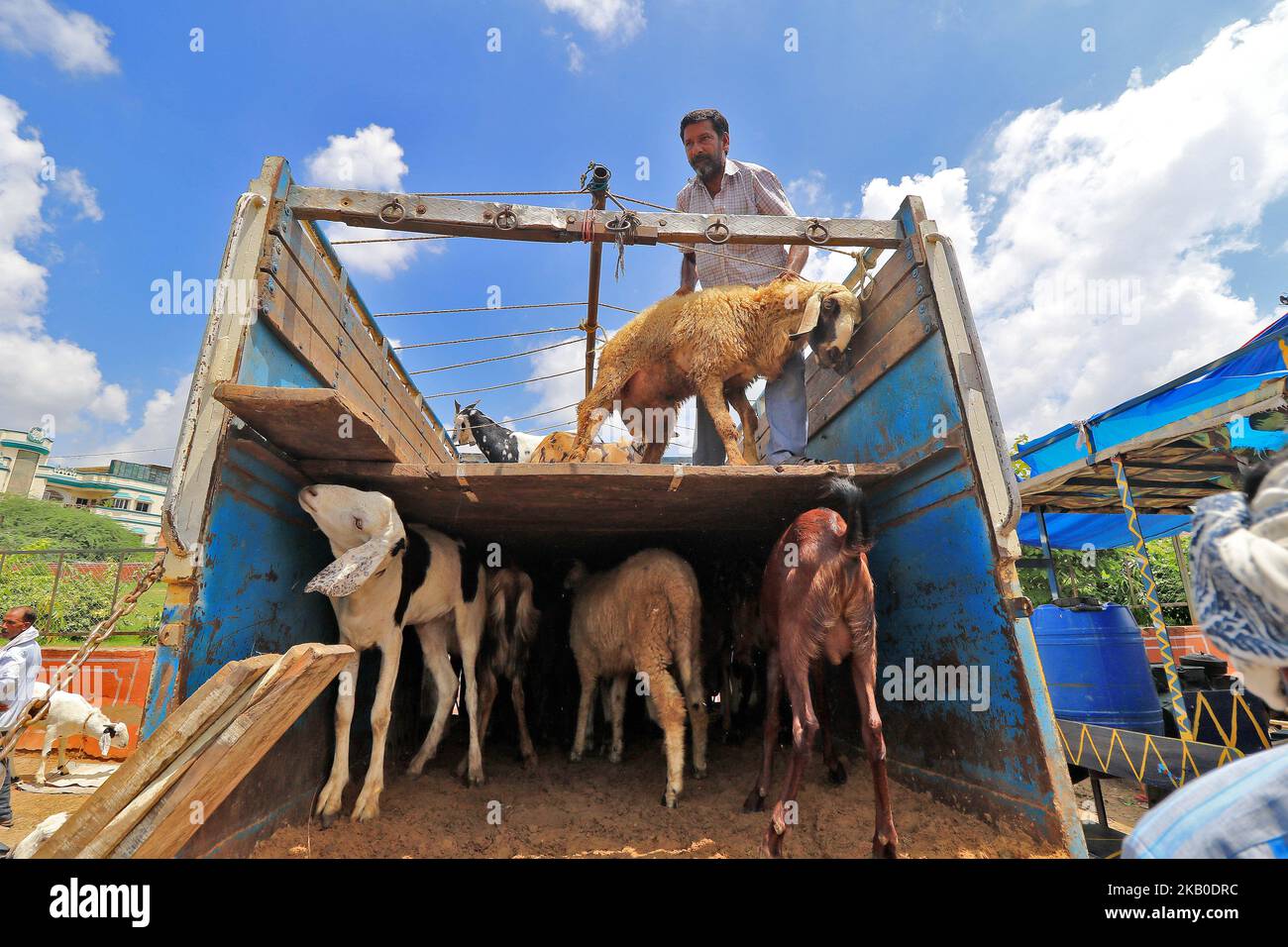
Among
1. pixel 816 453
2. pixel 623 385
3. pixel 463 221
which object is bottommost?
pixel 816 453

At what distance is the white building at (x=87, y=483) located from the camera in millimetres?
36719

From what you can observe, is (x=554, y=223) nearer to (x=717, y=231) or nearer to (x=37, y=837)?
(x=717, y=231)

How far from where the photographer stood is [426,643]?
478 cm

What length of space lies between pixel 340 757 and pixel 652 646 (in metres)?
2.14

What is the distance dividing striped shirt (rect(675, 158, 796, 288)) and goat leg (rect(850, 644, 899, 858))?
333cm

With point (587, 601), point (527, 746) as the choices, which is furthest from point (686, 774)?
point (587, 601)

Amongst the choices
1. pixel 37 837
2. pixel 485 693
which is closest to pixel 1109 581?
pixel 485 693

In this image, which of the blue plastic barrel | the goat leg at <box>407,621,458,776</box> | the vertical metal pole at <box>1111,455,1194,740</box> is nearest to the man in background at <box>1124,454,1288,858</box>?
the goat leg at <box>407,621,458,776</box>

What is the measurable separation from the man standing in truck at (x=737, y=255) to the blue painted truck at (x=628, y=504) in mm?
585

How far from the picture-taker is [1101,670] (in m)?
5.88

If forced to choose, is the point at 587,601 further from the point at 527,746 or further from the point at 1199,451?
the point at 1199,451

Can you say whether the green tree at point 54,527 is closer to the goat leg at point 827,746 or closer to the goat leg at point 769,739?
the goat leg at point 769,739

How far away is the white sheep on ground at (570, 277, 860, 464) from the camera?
4.52 meters
